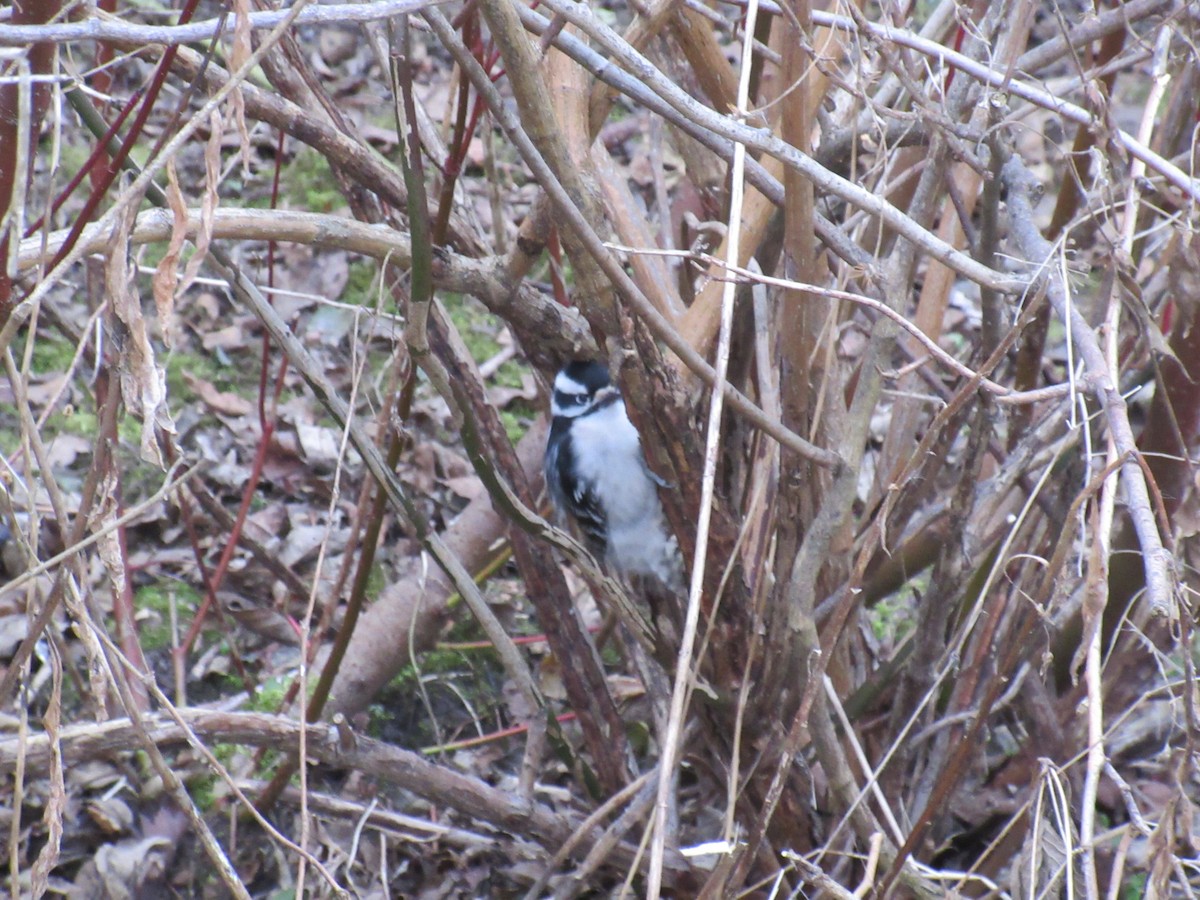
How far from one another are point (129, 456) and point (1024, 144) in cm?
470

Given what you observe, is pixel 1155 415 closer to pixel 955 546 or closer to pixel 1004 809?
pixel 955 546

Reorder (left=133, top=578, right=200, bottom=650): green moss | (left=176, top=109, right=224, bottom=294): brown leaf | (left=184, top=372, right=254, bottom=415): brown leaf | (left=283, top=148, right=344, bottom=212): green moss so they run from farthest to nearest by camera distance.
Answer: (left=283, top=148, right=344, bottom=212): green moss
(left=184, top=372, right=254, bottom=415): brown leaf
(left=133, top=578, right=200, bottom=650): green moss
(left=176, top=109, right=224, bottom=294): brown leaf

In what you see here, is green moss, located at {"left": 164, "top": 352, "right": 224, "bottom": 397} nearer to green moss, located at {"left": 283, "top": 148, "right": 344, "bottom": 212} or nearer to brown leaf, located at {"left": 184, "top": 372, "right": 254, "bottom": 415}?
brown leaf, located at {"left": 184, "top": 372, "right": 254, "bottom": 415}

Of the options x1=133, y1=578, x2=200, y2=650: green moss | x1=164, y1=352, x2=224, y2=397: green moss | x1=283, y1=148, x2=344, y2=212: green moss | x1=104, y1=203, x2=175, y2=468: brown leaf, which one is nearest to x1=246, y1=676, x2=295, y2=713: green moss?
x1=133, y1=578, x2=200, y2=650: green moss

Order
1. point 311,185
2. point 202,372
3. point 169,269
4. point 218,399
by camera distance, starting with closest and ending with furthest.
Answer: point 169,269, point 218,399, point 202,372, point 311,185

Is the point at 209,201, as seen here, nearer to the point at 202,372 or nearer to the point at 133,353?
the point at 133,353

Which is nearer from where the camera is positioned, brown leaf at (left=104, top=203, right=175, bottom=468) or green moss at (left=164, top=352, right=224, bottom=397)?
brown leaf at (left=104, top=203, right=175, bottom=468)

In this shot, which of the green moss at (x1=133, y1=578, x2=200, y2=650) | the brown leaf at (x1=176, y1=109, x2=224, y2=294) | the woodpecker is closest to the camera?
the brown leaf at (x1=176, y1=109, x2=224, y2=294)

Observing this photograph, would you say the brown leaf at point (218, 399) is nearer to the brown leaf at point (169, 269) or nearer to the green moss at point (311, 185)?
the green moss at point (311, 185)

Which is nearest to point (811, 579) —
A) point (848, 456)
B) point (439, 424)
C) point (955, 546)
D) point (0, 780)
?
point (848, 456)

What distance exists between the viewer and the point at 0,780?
3.16 metres

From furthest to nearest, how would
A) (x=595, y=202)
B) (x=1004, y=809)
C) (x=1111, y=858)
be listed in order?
(x=1004, y=809) → (x=1111, y=858) → (x=595, y=202)

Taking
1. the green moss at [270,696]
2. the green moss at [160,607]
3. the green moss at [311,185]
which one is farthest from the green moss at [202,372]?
the green moss at [270,696]

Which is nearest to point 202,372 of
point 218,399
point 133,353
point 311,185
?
point 218,399
